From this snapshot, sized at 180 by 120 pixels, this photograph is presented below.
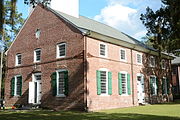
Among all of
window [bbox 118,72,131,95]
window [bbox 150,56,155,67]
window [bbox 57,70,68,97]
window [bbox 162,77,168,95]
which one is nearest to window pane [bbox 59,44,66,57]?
window [bbox 57,70,68,97]

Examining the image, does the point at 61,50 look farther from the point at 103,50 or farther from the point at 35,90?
the point at 35,90

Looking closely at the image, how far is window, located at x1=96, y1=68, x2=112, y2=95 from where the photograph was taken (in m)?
18.1

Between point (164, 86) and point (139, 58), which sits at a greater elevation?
point (139, 58)

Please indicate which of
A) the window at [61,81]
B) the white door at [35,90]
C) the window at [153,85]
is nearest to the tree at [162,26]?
the window at [153,85]

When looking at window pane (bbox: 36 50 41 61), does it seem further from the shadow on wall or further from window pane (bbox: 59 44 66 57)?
the shadow on wall

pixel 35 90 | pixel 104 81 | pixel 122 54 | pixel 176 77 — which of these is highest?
pixel 122 54

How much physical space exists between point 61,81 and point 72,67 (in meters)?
1.65

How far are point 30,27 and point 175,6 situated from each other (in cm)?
1353

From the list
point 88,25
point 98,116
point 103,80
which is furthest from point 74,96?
point 88,25

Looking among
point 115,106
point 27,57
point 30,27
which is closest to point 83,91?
point 115,106

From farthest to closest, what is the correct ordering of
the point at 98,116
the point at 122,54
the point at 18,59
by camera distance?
the point at 18,59, the point at 122,54, the point at 98,116

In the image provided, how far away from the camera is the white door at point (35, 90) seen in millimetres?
20000

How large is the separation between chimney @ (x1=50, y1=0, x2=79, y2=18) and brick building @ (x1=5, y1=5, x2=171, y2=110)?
98 cm

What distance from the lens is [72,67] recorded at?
57.8 ft
